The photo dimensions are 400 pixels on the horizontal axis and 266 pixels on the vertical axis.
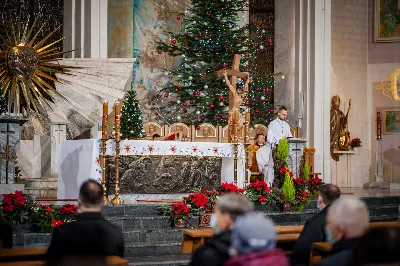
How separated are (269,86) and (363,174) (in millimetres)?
3574

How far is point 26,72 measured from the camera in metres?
14.4

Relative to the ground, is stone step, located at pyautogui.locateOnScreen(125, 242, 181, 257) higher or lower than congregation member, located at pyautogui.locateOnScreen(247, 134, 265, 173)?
lower

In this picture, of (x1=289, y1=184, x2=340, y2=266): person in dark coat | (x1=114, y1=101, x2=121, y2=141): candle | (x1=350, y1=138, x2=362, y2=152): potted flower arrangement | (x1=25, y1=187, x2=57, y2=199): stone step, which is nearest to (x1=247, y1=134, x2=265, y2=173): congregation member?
(x1=350, y1=138, x2=362, y2=152): potted flower arrangement

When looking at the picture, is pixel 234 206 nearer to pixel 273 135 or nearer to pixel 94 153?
pixel 94 153

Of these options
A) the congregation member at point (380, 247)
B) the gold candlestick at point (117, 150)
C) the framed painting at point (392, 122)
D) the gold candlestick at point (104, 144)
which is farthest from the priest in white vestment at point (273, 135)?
the congregation member at point (380, 247)

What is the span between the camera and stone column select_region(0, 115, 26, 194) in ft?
35.9

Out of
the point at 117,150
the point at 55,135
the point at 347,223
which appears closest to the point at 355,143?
the point at 55,135

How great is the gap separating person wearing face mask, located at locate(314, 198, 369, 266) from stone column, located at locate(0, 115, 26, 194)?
7.46 metres

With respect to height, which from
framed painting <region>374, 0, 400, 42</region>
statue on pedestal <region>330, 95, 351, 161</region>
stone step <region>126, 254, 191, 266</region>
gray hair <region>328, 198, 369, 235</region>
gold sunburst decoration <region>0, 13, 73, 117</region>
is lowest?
stone step <region>126, 254, 191, 266</region>

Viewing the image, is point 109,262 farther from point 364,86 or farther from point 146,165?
point 364,86

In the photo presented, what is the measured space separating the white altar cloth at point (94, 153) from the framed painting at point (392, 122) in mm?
7769

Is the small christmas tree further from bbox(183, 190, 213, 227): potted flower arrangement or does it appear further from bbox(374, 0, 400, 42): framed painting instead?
bbox(374, 0, 400, 42): framed painting

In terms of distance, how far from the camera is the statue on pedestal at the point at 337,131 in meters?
18.5

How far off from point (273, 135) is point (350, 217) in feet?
31.3
